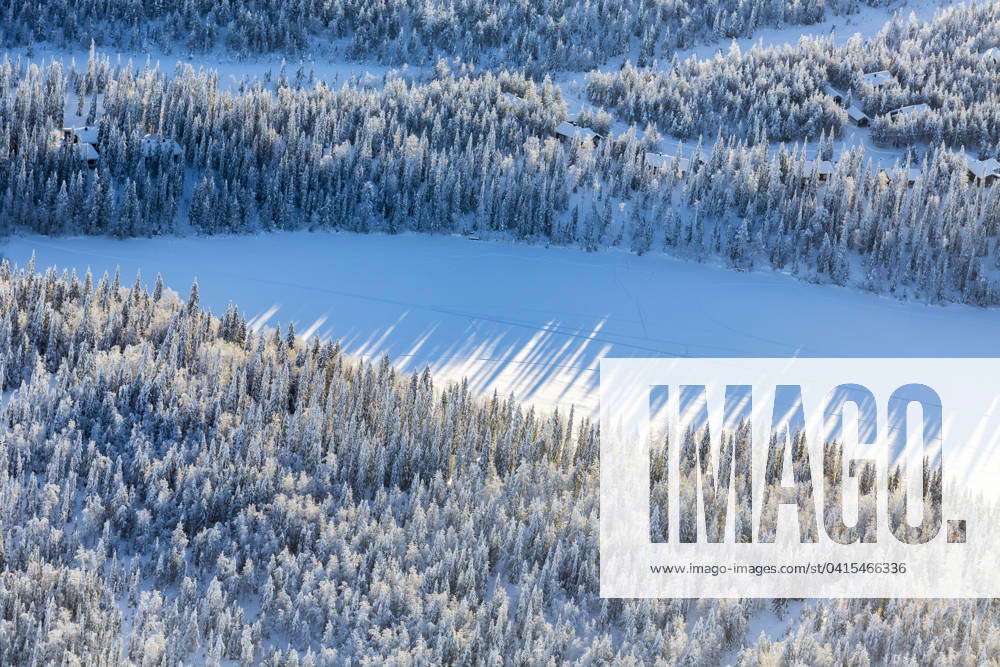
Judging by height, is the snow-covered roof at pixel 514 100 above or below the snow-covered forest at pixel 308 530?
above

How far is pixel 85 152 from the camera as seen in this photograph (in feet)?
93.6

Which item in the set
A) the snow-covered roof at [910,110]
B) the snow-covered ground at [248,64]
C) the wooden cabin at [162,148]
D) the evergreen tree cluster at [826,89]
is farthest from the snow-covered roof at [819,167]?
the wooden cabin at [162,148]

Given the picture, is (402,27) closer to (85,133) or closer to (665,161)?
(665,161)

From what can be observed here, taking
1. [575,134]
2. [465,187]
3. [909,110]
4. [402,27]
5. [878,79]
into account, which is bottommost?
[465,187]

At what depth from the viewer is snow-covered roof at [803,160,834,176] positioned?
30203 mm

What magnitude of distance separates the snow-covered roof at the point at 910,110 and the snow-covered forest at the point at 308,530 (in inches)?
763

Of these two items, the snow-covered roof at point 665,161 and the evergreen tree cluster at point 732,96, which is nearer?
the snow-covered roof at point 665,161

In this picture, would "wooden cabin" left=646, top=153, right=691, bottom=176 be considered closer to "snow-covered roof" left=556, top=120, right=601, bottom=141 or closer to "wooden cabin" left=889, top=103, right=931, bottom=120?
"snow-covered roof" left=556, top=120, right=601, bottom=141

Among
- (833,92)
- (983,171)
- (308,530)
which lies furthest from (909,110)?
(308,530)

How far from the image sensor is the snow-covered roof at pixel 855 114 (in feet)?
113

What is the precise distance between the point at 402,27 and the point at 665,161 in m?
13.4

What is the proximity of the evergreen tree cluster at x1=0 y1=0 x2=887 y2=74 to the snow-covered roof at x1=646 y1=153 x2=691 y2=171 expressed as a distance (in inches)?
353

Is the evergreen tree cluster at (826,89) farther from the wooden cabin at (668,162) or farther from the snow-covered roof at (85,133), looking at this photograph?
the snow-covered roof at (85,133)

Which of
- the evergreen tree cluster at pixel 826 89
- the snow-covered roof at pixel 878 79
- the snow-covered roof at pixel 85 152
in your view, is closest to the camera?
the snow-covered roof at pixel 85 152
